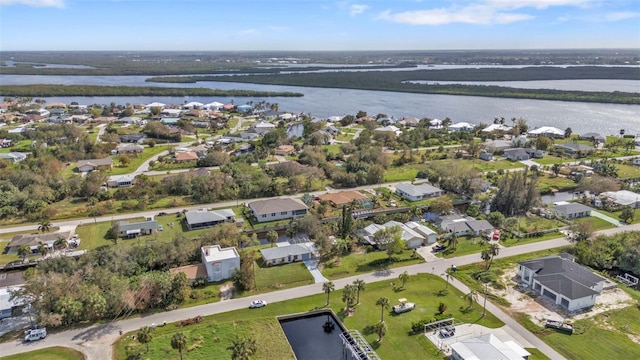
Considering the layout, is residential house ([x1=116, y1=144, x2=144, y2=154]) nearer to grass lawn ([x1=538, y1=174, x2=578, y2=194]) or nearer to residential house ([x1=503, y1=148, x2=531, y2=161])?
grass lawn ([x1=538, y1=174, x2=578, y2=194])

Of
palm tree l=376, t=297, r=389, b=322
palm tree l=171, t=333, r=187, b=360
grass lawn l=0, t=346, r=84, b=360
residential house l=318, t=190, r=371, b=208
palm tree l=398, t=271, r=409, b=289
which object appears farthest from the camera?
residential house l=318, t=190, r=371, b=208

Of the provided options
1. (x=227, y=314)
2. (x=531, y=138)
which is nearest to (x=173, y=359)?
(x=227, y=314)

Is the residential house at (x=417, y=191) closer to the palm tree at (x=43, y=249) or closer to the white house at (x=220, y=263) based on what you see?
the white house at (x=220, y=263)

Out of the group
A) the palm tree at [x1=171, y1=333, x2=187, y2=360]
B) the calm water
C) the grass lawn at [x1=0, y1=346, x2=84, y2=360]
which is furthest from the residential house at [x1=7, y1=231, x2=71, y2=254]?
the calm water

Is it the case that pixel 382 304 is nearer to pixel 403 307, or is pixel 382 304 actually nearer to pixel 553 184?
pixel 403 307

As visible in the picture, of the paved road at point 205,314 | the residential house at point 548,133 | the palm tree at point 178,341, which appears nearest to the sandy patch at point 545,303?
the paved road at point 205,314
